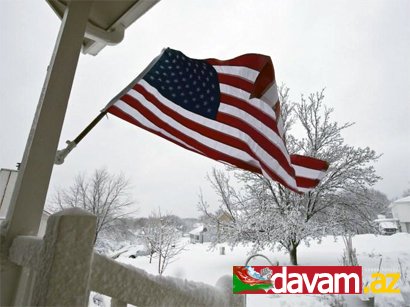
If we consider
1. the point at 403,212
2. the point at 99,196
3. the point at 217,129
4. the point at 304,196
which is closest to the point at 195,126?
the point at 217,129

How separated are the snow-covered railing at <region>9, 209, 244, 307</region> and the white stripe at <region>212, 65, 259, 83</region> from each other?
151 cm

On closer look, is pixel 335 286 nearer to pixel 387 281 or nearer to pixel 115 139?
pixel 387 281

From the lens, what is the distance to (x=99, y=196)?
39.1 ft

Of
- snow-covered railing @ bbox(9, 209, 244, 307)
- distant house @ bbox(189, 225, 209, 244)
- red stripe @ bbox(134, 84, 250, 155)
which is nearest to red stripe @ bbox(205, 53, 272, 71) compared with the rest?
red stripe @ bbox(134, 84, 250, 155)

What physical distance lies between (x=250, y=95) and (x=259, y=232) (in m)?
7.04

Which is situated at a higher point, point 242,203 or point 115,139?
point 115,139

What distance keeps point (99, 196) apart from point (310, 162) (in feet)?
38.9

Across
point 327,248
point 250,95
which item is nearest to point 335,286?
point 250,95

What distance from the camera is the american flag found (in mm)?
1635

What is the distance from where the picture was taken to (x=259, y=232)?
7953mm

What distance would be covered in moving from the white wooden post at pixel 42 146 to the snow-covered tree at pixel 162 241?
9630mm

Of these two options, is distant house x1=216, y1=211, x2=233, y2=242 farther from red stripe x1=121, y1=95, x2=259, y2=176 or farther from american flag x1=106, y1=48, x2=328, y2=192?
red stripe x1=121, y1=95, x2=259, y2=176

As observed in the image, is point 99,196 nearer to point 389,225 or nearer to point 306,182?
point 306,182

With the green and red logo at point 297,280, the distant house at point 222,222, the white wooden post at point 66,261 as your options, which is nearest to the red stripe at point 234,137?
the white wooden post at point 66,261
